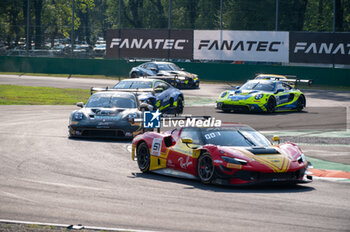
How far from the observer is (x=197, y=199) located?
938cm

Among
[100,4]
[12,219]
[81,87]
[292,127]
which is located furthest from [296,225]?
[100,4]

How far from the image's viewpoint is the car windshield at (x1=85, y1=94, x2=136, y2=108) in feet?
58.4

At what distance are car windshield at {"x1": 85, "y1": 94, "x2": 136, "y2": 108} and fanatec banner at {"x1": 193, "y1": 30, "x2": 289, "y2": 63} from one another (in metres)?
26.6

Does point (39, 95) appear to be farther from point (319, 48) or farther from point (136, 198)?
point (136, 198)

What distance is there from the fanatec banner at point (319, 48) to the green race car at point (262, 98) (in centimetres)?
1585

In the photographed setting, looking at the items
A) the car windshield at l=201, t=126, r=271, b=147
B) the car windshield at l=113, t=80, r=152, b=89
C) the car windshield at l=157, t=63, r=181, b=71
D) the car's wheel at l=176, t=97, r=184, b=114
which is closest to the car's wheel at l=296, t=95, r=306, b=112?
the car's wheel at l=176, t=97, r=184, b=114

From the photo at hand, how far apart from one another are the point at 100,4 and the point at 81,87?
2971cm

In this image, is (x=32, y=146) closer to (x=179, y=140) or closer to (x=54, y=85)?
(x=179, y=140)

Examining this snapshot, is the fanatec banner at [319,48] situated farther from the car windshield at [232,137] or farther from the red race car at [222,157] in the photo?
the car windshield at [232,137]

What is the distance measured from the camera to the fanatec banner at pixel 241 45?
43.3 metres

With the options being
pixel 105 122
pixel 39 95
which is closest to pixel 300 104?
pixel 105 122

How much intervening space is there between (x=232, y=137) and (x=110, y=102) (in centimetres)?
733

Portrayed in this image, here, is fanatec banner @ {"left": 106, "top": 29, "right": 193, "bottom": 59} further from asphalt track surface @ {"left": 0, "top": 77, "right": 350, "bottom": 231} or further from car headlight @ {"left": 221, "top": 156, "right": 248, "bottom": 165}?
car headlight @ {"left": 221, "top": 156, "right": 248, "bottom": 165}

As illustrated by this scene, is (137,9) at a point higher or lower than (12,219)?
higher
